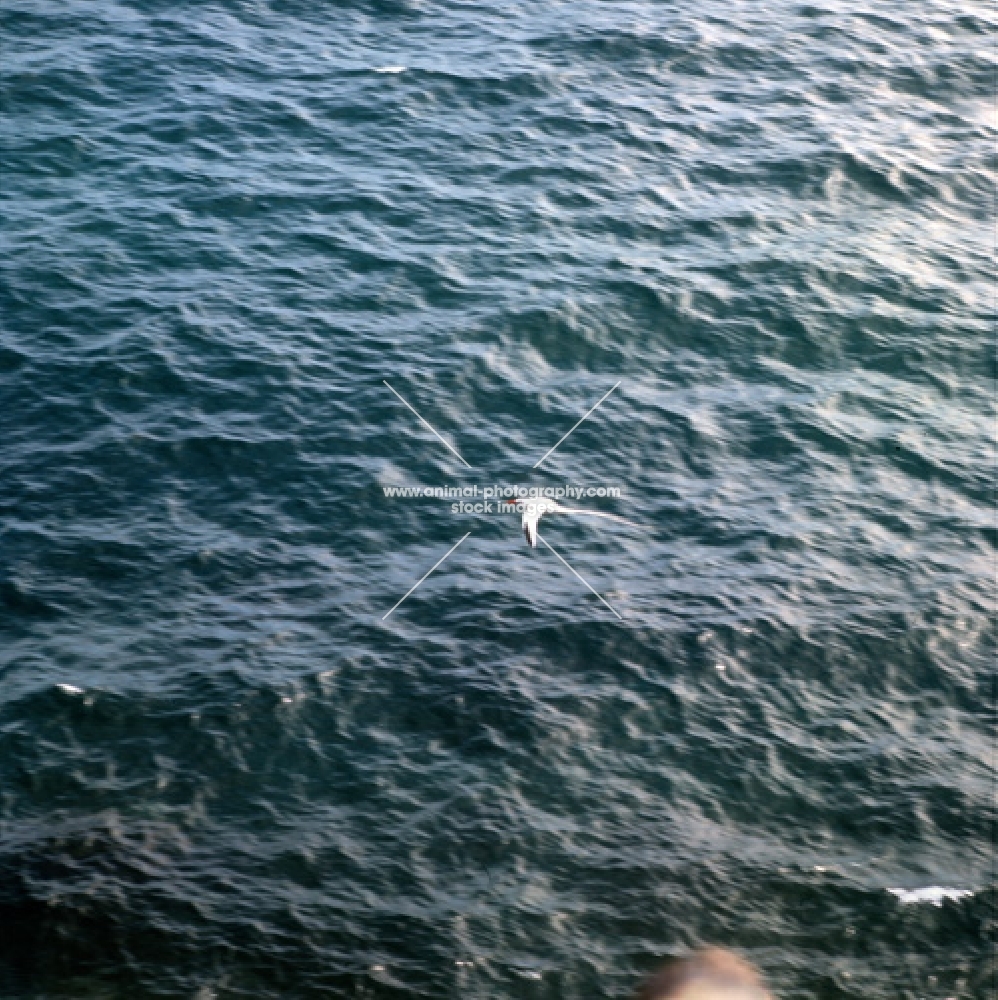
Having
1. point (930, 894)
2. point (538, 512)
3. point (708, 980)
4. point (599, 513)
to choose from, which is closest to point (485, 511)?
point (538, 512)

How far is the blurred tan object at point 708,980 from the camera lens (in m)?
41.7

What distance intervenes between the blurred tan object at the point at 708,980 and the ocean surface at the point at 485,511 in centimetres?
67

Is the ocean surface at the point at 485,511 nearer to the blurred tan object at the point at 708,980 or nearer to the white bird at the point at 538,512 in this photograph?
the blurred tan object at the point at 708,980

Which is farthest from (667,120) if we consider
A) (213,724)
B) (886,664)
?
(213,724)

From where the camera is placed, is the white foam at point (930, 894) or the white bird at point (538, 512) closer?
the white foam at point (930, 894)

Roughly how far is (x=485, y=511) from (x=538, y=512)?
11.1 ft

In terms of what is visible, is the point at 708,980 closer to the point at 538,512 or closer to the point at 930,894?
the point at 930,894

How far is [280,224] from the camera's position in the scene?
7162 cm

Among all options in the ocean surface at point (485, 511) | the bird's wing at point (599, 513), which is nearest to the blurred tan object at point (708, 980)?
the ocean surface at point (485, 511)

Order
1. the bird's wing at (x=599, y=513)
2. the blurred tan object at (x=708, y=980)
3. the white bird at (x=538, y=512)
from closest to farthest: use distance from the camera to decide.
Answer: the blurred tan object at (x=708, y=980), the white bird at (x=538, y=512), the bird's wing at (x=599, y=513)

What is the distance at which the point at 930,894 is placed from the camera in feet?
149

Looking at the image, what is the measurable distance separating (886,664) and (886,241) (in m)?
28.4

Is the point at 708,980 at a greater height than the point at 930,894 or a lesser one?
lesser

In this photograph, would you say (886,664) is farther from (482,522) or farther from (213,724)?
(213,724)
